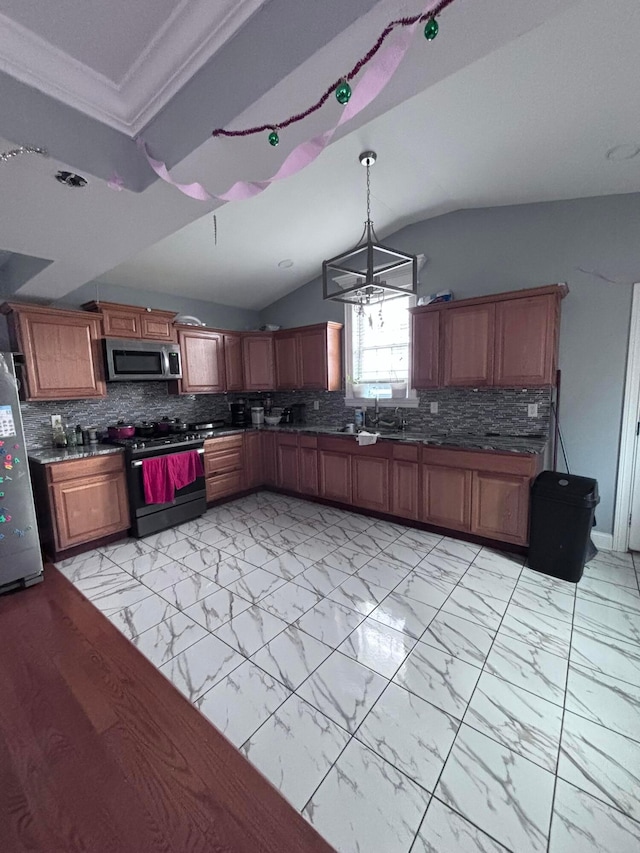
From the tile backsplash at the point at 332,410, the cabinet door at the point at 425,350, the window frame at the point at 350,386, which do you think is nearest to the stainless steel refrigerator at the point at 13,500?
the tile backsplash at the point at 332,410

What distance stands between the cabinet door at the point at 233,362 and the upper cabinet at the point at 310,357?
1.62 feet

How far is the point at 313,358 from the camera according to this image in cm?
427

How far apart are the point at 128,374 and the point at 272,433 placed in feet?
5.67

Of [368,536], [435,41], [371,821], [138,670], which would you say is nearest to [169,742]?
[138,670]

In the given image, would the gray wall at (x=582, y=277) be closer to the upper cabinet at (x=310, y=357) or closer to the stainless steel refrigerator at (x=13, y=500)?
the upper cabinet at (x=310, y=357)

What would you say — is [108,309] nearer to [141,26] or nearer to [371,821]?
[141,26]

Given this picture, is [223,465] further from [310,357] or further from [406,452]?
[406,452]

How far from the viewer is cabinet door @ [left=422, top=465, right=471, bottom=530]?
300 cm

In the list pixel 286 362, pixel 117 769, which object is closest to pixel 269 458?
pixel 286 362

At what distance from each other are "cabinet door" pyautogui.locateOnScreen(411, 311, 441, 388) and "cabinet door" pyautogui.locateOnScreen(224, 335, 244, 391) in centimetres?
229

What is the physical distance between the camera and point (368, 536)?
3.21 m

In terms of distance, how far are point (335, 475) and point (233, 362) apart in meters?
2.00

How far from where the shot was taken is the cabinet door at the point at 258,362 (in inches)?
183

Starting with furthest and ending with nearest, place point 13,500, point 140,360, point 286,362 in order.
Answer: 1. point 286,362
2. point 140,360
3. point 13,500
